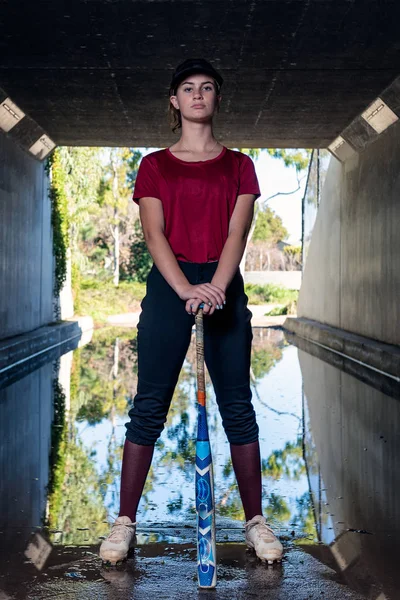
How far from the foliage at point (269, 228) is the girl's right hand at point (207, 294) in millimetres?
72135

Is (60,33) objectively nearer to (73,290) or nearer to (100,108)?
(100,108)

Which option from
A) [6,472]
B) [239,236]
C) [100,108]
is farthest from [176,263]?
[100,108]

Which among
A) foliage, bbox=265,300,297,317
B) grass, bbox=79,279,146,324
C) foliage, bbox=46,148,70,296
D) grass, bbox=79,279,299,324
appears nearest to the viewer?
foliage, bbox=46,148,70,296

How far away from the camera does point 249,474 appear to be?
3.91 m

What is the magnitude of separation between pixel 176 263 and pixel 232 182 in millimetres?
435

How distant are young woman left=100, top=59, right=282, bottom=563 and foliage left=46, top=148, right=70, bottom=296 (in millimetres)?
15712

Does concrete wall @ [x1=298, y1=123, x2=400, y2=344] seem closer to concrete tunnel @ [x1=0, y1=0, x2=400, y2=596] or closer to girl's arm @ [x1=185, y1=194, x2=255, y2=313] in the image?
concrete tunnel @ [x1=0, y1=0, x2=400, y2=596]

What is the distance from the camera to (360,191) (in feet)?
50.6

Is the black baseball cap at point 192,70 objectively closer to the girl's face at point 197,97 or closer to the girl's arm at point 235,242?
the girl's face at point 197,97

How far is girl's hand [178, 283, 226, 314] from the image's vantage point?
11.9ft

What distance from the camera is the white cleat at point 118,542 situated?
12.0 feet

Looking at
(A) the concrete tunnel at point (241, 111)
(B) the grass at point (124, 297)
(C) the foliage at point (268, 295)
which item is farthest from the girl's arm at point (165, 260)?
(C) the foliage at point (268, 295)

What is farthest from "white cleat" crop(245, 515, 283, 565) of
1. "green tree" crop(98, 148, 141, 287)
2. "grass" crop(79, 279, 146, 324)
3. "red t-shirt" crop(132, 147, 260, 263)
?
"green tree" crop(98, 148, 141, 287)

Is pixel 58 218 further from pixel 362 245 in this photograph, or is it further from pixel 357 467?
pixel 357 467
